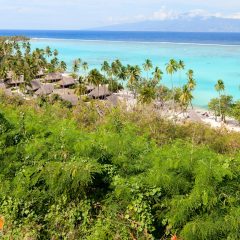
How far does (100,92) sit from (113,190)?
119 feet

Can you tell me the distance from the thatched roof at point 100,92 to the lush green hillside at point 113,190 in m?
34.4

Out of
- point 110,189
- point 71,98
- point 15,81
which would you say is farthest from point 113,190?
point 15,81

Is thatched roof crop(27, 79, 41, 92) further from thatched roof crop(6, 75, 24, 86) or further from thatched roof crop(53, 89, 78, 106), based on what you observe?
thatched roof crop(53, 89, 78, 106)

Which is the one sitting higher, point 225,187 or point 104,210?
point 225,187

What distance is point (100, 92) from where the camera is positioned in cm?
4162

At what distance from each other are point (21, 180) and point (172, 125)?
451 inches

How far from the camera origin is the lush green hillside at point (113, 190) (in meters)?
5.02

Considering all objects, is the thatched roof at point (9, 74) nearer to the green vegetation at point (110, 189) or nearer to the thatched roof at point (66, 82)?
the thatched roof at point (66, 82)

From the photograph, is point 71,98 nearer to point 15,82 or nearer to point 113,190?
point 15,82

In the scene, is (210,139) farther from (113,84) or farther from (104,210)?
(113,84)

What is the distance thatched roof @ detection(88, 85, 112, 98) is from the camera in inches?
1610

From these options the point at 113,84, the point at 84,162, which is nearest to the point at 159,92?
the point at 113,84

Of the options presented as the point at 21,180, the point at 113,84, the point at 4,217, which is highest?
the point at 21,180

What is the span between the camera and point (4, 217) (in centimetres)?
561
